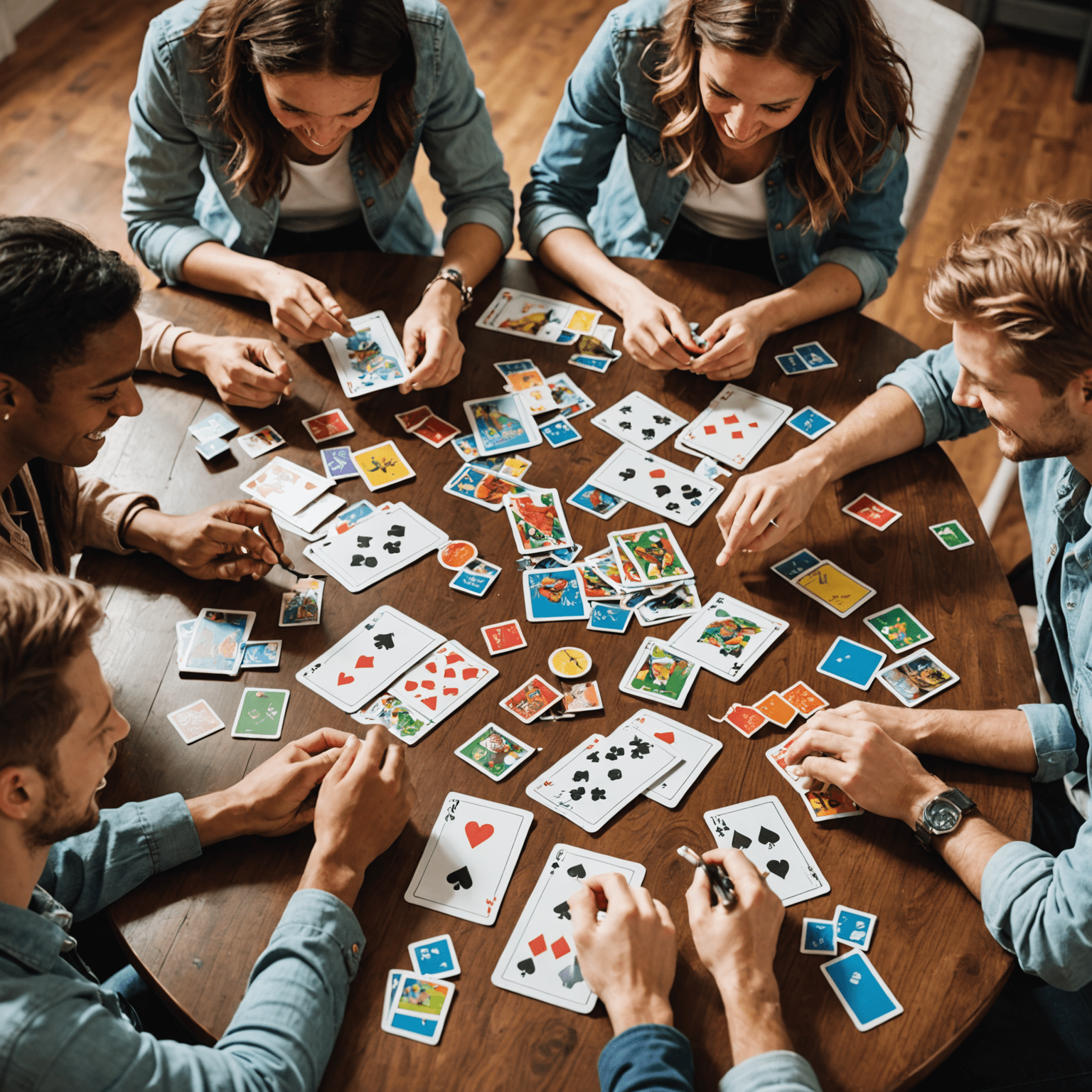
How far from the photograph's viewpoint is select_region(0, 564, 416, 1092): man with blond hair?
3.70 feet

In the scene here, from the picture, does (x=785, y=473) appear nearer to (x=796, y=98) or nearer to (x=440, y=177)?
(x=796, y=98)

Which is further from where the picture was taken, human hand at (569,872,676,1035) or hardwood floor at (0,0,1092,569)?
hardwood floor at (0,0,1092,569)

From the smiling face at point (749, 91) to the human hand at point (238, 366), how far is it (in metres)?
1.08

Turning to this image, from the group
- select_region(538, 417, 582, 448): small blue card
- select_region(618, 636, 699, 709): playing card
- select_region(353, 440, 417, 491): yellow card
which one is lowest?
select_region(618, 636, 699, 709): playing card

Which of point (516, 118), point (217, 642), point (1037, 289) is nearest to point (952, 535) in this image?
point (1037, 289)

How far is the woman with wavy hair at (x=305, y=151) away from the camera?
80.0 inches

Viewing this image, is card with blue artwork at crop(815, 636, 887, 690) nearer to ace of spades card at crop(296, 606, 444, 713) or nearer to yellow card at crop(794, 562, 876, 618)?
yellow card at crop(794, 562, 876, 618)

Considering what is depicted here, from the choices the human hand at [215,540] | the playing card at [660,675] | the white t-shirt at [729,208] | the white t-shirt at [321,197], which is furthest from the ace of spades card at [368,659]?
the white t-shirt at [729,208]

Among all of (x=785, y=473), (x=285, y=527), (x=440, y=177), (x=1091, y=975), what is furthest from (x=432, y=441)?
(x=1091, y=975)

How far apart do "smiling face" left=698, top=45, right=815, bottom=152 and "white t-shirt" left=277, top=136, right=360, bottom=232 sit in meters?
0.88

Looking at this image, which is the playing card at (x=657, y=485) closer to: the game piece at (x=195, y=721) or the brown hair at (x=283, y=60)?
the game piece at (x=195, y=721)

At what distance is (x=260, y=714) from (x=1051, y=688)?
5.03ft

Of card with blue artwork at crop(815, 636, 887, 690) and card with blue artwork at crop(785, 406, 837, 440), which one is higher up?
card with blue artwork at crop(785, 406, 837, 440)

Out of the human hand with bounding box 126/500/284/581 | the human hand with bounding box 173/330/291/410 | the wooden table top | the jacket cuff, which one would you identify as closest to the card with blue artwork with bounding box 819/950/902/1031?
the wooden table top
